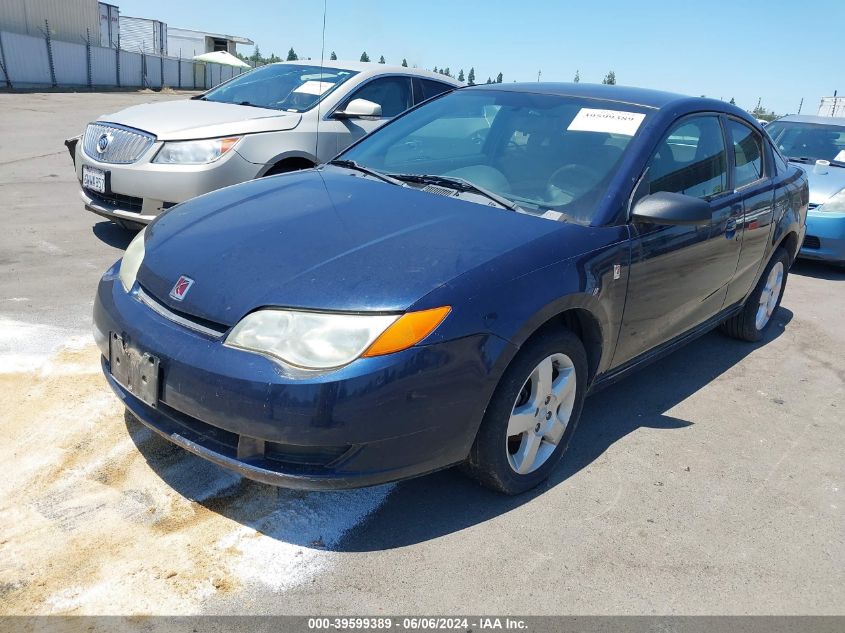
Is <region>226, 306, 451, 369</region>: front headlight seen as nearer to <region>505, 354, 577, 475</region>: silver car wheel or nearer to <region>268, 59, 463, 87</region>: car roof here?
<region>505, 354, 577, 475</region>: silver car wheel

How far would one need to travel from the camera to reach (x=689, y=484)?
3.16m

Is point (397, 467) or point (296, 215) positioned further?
point (296, 215)

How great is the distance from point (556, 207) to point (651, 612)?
163 centimetres

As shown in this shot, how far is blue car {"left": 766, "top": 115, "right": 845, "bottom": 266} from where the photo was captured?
7211 millimetres

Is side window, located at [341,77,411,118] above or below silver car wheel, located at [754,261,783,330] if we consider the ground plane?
above

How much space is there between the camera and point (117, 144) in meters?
5.46

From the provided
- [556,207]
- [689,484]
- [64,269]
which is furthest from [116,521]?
[64,269]

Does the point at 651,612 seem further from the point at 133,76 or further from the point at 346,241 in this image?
the point at 133,76

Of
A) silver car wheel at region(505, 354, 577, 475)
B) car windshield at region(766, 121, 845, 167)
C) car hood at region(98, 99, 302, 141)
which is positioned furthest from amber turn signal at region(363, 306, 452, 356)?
car windshield at region(766, 121, 845, 167)

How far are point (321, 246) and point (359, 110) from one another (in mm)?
3646

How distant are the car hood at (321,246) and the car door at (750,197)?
1.75 metres

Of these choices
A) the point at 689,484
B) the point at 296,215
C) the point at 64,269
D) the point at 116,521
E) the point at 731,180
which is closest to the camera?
the point at 116,521

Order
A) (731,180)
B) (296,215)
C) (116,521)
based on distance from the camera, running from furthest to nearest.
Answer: (731,180) → (296,215) → (116,521)

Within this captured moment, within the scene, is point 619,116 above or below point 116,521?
above
